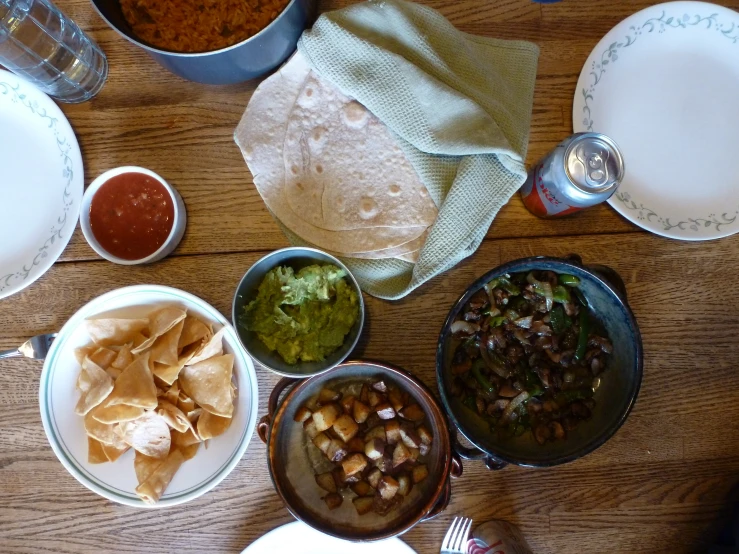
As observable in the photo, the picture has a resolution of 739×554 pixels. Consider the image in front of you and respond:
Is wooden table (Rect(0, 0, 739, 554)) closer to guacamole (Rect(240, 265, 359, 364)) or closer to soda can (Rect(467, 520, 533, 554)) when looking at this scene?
soda can (Rect(467, 520, 533, 554))

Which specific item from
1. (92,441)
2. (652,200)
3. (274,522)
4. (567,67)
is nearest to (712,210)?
(652,200)

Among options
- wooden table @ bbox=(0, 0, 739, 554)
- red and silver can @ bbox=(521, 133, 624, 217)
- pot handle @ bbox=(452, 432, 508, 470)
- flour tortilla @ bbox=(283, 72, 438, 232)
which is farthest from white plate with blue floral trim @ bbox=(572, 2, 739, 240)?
pot handle @ bbox=(452, 432, 508, 470)

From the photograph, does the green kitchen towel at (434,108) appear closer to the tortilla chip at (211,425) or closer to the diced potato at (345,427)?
the diced potato at (345,427)

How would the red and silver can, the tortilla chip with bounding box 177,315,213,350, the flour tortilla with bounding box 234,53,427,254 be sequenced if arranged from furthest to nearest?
the flour tortilla with bounding box 234,53,427,254, the tortilla chip with bounding box 177,315,213,350, the red and silver can

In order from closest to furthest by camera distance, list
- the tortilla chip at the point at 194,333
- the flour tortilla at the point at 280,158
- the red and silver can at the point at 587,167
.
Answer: the red and silver can at the point at 587,167
the tortilla chip at the point at 194,333
the flour tortilla at the point at 280,158

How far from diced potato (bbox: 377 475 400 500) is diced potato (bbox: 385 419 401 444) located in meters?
0.09

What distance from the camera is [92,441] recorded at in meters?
1.33

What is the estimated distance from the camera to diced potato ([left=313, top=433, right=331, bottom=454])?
1.40 m

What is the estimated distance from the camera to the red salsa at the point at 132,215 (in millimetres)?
1381

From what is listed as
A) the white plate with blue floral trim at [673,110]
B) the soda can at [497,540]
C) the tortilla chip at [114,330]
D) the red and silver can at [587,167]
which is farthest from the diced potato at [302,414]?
the white plate with blue floral trim at [673,110]

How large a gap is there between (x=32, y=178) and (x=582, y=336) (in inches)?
57.6

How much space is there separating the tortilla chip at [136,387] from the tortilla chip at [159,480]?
15cm

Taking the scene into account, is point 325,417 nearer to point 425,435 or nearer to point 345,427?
point 345,427

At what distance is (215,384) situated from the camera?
1.31 meters
